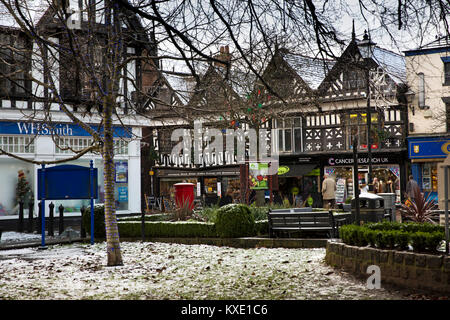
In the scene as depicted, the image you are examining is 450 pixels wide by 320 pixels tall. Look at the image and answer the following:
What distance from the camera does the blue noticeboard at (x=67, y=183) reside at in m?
14.1

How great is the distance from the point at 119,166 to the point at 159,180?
1465 centimetres

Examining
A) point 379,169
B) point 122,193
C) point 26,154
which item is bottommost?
point 122,193

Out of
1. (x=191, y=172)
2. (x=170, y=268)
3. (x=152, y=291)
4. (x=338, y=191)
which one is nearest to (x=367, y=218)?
(x=170, y=268)

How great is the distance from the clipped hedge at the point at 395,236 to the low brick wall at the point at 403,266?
0.57ft

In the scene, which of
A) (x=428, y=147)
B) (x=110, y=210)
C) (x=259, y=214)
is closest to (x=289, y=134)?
(x=428, y=147)

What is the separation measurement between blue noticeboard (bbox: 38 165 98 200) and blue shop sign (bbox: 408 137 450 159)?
2084cm

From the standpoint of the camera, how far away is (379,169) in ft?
105

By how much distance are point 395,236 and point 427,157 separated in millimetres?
23602

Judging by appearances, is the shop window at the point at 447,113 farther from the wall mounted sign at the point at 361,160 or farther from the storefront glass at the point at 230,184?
the storefront glass at the point at 230,184

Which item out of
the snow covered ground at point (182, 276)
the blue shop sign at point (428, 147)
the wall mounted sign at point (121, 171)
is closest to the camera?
the snow covered ground at point (182, 276)

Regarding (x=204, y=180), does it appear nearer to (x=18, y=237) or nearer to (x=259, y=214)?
(x=18, y=237)

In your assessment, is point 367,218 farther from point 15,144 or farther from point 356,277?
point 15,144

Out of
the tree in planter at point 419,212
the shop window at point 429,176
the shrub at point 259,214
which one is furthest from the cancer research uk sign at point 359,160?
the shrub at point 259,214

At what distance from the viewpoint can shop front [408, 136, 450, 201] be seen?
3009 cm
